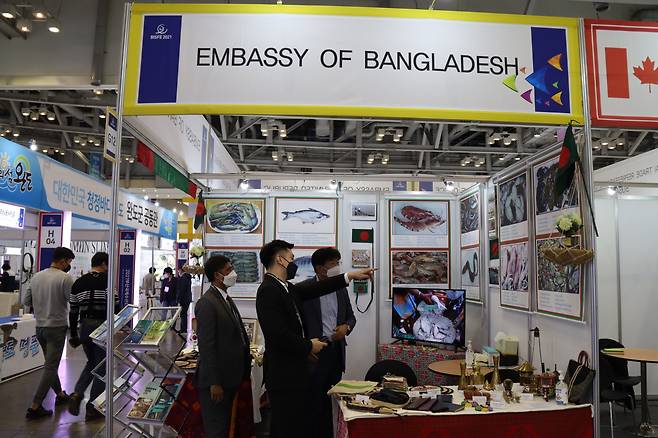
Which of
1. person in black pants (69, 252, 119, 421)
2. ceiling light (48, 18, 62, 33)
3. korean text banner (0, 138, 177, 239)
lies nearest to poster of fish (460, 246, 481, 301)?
person in black pants (69, 252, 119, 421)

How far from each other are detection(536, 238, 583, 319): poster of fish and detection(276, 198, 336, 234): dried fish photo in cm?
265

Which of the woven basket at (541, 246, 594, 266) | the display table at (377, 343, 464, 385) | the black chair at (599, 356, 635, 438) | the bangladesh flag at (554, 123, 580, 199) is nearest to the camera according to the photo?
the woven basket at (541, 246, 594, 266)

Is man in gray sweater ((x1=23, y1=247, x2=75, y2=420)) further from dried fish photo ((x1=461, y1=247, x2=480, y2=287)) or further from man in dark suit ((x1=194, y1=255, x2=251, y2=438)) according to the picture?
dried fish photo ((x1=461, y1=247, x2=480, y2=287))

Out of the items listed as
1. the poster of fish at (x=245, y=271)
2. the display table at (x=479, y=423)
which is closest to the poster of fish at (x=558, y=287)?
the display table at (x=479, y=423)

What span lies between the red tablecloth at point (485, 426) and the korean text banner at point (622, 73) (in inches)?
72.6

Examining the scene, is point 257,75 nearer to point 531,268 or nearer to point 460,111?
point 460,111

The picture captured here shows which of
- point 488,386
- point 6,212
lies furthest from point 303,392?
point 6,212

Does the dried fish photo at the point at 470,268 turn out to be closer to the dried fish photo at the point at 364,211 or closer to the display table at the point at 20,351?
the dried fish photo at the point at 364,211

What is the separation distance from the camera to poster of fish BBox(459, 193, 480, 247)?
18.0 ft

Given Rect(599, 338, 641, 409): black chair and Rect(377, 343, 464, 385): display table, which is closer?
Rect(599, 338, 641, 409): black chair

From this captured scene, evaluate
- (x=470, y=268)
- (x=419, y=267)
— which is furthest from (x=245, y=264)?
(x=470, y=268)

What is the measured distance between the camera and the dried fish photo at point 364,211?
6.12m

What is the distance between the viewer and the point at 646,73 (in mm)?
3426

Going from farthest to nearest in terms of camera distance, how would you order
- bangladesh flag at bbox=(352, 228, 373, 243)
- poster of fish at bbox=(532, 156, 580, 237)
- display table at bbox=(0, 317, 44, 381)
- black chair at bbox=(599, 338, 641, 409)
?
1. display table at bbox=(0, 317, 44, 381)
2. bangladesh flag at bbox=(352, 228, 373, 243)
3. black chair at bbox=(599, 338, 641, 409)
4. poster of fish at bbox=(532, 156, 580, 237)
